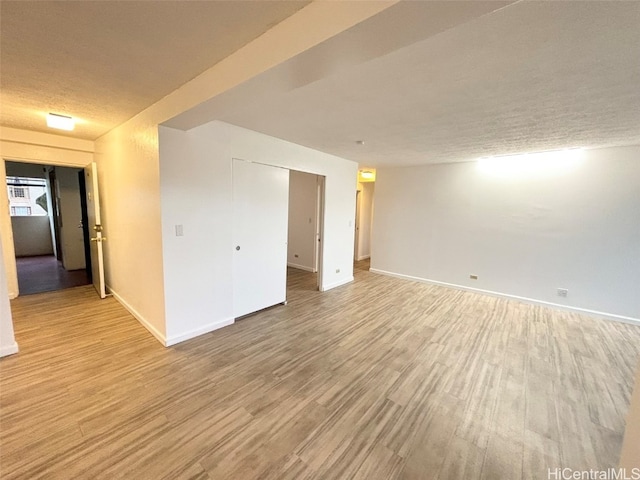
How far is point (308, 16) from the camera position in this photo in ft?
3.98

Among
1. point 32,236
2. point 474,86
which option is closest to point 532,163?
point 474,86

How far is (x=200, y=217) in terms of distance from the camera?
2.88 metres

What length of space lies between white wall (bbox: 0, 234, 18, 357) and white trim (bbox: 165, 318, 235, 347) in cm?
139

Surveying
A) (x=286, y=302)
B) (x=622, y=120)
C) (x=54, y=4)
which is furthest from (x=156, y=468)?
(x=622, y=120)

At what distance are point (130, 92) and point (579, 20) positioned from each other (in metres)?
2.97

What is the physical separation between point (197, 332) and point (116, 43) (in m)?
2.64

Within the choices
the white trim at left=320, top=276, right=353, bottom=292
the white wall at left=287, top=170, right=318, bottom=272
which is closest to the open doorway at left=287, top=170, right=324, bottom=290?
the white wall at left=287, top=170, right=318, bottom=272

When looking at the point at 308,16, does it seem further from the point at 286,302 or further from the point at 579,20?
the point at 286,302

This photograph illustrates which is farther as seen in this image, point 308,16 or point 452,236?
point 452,236

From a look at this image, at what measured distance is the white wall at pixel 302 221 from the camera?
604 cm

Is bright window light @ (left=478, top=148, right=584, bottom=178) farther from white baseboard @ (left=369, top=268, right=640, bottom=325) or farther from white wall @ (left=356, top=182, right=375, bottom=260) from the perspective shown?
white wall @ (left=356, top=182, right=375, bottom=260)

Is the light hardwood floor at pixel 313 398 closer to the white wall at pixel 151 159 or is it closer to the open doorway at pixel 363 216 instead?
the white wall at pixel 151 159

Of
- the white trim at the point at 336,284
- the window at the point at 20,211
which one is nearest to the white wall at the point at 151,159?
the white trim at the point at 336,284

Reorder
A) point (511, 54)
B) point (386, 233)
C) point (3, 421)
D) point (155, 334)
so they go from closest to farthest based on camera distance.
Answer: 1. point (511, 54)
2. point (3, 421)
3. point (155, 334)
4. point (386, 233)
